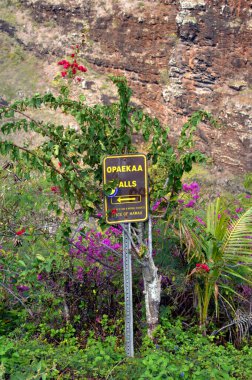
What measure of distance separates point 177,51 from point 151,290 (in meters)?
14.8

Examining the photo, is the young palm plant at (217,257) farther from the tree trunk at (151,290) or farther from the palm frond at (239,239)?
the tree trunk at (151,290)

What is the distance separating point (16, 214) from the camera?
6.16m

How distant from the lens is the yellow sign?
12.6 ft

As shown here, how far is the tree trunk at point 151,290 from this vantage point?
14.0 feet

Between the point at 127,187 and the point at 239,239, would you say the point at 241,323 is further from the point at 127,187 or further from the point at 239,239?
the point at 127,187

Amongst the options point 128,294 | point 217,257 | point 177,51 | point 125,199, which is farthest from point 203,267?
point 177,51

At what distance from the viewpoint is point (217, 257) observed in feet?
15.0

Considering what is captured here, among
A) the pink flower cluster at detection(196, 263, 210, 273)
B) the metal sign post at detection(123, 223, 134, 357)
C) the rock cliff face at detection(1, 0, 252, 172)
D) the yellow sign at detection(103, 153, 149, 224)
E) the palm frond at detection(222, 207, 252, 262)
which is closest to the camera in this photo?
the metal sign post at detection(123, 223, 134, 357)

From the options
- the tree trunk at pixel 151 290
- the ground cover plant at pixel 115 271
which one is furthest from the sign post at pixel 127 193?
the tree trunk at pixel 151 290

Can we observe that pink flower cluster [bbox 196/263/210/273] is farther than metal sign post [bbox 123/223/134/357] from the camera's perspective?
Yes

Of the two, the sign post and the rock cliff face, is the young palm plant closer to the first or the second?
the sign post

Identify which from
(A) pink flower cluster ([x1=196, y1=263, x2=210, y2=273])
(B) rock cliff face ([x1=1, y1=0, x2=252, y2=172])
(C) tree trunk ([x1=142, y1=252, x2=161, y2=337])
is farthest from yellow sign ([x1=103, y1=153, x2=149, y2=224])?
(B) rock cliff face ([x1=1, y1=0, x2=252, y2=172])

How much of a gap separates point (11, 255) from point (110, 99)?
47.8ft

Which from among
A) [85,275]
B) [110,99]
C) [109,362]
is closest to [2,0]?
[110,99]
